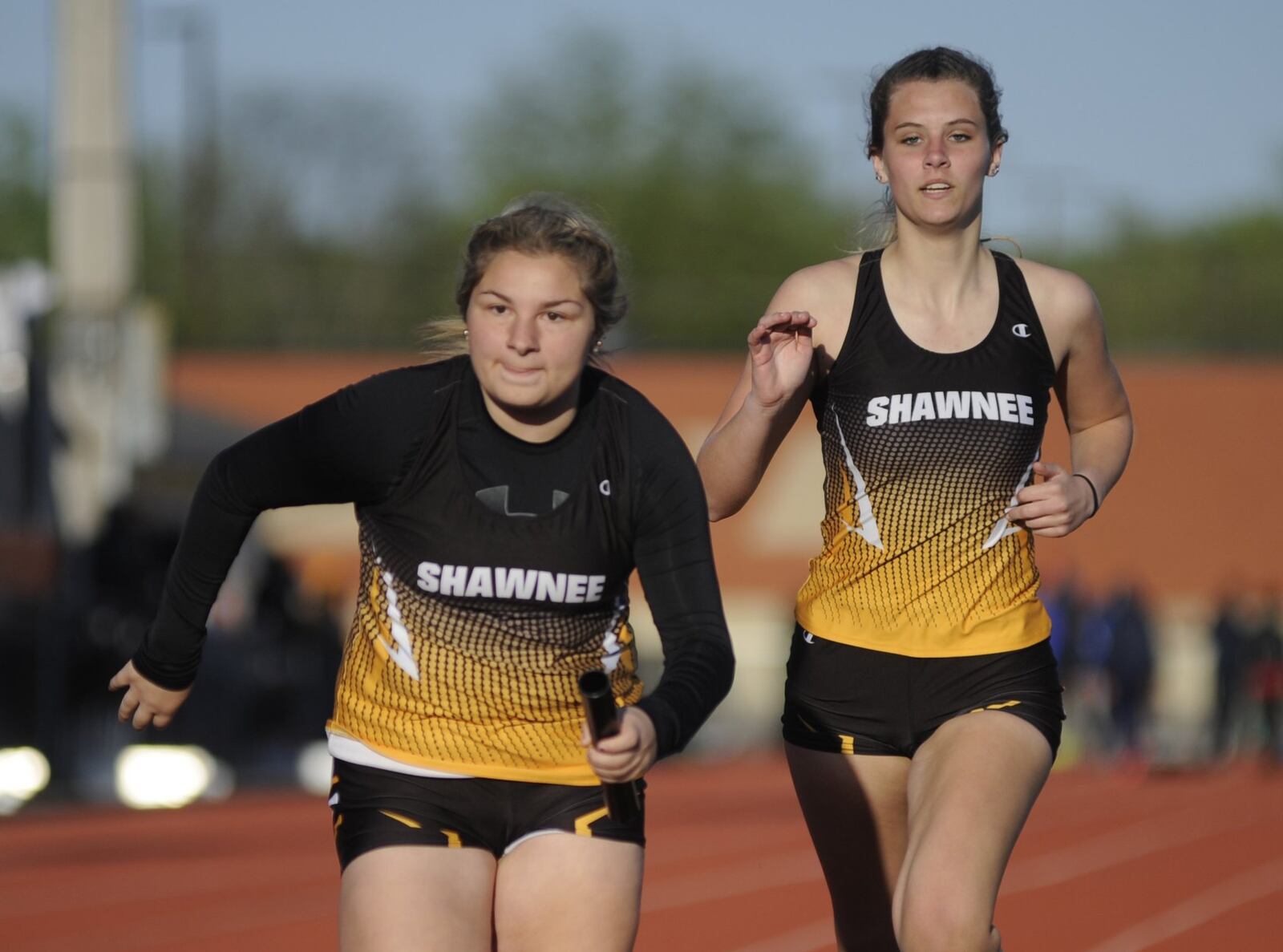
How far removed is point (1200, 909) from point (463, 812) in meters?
7.46

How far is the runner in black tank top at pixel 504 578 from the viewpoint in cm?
421

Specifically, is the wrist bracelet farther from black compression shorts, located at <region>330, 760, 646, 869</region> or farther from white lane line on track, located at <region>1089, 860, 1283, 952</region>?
white lane line on track, located at <region>1089, 860, 1283, 952</region>

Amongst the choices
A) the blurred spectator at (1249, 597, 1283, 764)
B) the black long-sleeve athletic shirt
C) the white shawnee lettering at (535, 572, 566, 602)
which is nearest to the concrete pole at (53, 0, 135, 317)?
the blurred spectator at (1249, 597, 1283, 764)

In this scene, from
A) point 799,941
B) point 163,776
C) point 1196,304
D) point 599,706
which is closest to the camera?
point 599,706

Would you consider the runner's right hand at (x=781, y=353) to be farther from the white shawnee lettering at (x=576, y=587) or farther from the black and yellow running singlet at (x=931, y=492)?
the white shawnee lettering at (x=576, y=587)

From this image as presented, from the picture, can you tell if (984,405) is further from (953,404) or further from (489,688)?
(489,688)

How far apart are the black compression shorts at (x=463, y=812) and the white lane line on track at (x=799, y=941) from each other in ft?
16.3

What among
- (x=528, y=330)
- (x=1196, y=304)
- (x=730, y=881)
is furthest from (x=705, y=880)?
(x=1196, y=304)

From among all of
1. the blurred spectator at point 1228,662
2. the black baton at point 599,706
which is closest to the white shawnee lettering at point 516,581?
the black baton at point 599,706

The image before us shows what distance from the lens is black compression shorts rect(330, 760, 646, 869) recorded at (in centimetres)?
424

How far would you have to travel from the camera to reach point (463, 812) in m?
4.27

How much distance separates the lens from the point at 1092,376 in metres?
5.24

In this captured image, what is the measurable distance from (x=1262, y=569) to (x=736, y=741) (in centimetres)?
1084

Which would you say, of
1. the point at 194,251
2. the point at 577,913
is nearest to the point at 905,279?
the point at 577,913
